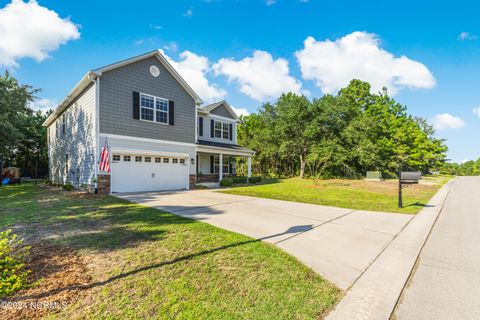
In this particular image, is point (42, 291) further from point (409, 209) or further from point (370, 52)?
point (370, 52)

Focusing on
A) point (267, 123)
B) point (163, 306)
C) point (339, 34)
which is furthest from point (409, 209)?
point (267, 123)

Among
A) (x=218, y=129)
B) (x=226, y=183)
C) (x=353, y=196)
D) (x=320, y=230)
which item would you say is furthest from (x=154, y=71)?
(x=353, y=196)

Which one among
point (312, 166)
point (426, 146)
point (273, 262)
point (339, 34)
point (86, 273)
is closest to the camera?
point (86, 273)

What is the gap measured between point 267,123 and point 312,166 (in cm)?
768

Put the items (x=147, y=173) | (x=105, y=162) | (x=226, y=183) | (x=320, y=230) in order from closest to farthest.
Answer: (x=320, y=230), (x=105, y=162), (x=147, y=173), (x=226, y=183)

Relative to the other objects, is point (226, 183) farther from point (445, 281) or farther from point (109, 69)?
point (445, 281)

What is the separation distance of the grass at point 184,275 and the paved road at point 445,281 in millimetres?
978

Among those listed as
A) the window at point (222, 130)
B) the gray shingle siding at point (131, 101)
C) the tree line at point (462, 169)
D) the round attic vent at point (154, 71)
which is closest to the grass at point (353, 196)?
the gray shingle siding at point (131, 101)

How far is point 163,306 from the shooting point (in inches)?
94.3

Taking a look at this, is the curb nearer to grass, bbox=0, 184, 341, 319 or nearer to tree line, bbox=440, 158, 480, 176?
grass, bbox=0, 184, 341, 319

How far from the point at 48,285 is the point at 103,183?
9.68m

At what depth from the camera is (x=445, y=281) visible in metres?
3.22

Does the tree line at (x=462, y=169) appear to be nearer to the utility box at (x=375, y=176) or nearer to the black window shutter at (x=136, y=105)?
the utility box at (x=375, y=176)

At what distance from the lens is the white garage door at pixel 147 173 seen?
12000mm
